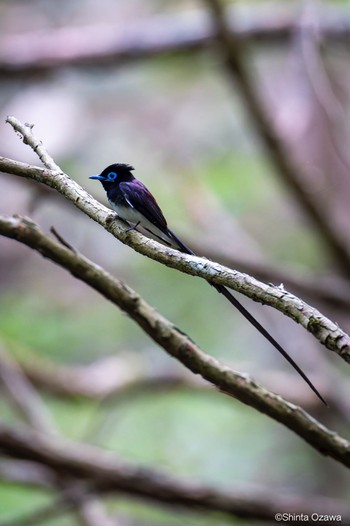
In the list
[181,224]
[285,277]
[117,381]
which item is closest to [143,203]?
[285,277]

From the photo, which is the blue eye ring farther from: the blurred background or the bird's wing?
the blurred background

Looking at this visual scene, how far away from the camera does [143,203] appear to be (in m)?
1.48

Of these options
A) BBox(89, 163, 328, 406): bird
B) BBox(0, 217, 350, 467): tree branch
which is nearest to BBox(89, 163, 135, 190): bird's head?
BBox(89, 163, 328, 406): bird

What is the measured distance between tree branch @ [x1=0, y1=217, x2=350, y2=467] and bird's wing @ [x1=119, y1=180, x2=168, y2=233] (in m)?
0.36

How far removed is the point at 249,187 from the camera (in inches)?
281

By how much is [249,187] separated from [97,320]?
6.96 feet

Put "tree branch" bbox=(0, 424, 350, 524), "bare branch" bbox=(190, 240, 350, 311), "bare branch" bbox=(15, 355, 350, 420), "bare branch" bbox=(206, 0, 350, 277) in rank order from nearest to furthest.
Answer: "tree branch" bbox=(0, 424, 350, 524)
"bare branch" bbox=(190, 240, 350, 311)
"bare branch" bbox=(206, 0, 350, 277)
"bare branch" bbox=(15, 355, 350, 420)

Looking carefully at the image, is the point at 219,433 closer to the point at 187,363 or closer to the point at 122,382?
the point at 122,382

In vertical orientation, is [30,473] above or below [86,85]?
below

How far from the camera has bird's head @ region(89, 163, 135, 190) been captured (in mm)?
1533

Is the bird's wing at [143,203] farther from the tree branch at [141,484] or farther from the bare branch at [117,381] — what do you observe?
the bare branch at [117,381]

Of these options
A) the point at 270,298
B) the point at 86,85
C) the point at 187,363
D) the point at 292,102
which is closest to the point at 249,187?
the point at 292,102

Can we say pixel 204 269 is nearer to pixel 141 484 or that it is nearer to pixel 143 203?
pixel 143 203

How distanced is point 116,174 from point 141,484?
2.23 metres
